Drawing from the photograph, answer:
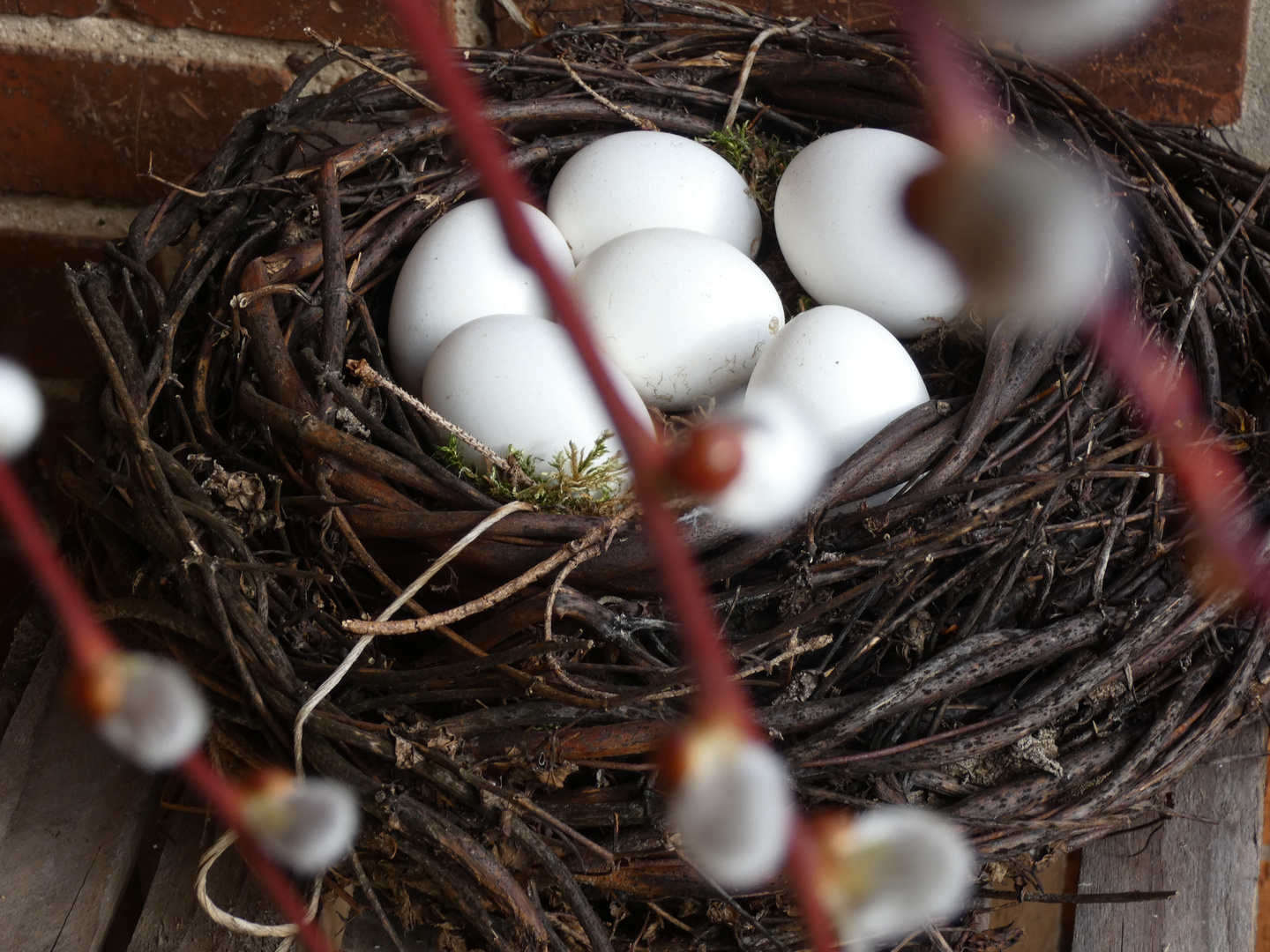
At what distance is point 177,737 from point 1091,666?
36 cm

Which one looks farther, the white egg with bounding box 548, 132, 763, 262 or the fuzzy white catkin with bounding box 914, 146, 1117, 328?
the white egg with bounding box 548, 132, 763, 262

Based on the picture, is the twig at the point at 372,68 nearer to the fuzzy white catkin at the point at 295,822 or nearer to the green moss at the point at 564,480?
the green moss at the point at 564,480

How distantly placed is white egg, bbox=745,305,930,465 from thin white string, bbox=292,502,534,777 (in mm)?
157

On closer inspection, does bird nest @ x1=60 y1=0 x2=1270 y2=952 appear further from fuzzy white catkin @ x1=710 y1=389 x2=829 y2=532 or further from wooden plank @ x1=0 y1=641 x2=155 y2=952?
fuzzy white catkin @ x1=710 y1=389 x2=829 y2=532

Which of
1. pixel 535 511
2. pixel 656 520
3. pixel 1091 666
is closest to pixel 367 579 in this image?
pixel 535 511

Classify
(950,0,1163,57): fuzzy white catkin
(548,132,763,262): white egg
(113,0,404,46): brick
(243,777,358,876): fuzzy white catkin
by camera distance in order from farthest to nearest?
(113,0,404,46): brick < (548,132,763,262): white egg < (243,777,358,876): fuzzy white catkin < (950,0,1163,57): fuzzy white catkin

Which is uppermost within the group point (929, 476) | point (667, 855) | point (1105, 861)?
point (929, 476)

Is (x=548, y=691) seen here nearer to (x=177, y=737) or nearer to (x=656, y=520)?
(x=177, y=737)

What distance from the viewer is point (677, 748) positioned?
115 millimetres

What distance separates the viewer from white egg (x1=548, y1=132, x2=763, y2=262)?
2.01 ft

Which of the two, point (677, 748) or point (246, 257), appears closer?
point (677, 748)

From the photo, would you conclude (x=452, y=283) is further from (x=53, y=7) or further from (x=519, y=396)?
(x=53, y=7)

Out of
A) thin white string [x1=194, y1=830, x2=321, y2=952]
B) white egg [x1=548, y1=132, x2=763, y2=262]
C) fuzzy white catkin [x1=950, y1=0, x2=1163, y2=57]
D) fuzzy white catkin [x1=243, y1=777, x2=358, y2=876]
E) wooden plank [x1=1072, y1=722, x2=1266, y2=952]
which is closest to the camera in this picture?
fuzzy white catkin [x1=950, y1=0, x2=1163, y2=57]

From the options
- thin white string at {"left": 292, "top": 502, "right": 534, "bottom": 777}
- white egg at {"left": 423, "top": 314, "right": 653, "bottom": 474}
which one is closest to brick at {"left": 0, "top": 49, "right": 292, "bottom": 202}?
white egg at {"left": 423, "top": 314, "right": 653, "bottom": 474}
